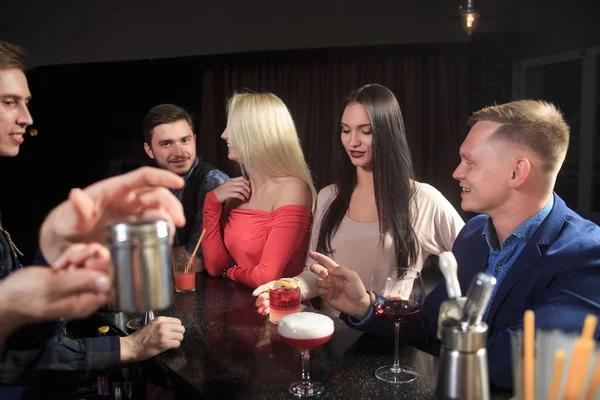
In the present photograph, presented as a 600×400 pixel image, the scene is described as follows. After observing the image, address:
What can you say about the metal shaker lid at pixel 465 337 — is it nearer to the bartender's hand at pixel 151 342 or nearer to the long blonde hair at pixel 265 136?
the bartender's hand at pixel 151 342

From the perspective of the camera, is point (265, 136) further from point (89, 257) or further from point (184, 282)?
point (89, 257)

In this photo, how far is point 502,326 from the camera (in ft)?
5.48

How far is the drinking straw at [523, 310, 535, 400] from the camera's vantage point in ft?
2.56

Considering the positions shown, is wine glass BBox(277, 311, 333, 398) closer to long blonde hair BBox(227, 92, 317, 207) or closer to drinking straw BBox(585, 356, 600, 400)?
A: drinking straw BBox(585, 356, 600, 400)

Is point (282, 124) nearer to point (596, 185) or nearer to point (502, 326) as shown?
point (502, 326)

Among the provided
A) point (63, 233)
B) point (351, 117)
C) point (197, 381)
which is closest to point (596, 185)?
point (351, 117)

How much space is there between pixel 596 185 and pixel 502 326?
4.39 metres

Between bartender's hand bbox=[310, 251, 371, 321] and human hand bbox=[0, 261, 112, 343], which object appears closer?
human hand bbox=[0, 261, 112, 343]

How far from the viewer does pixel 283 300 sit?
6.22 feet

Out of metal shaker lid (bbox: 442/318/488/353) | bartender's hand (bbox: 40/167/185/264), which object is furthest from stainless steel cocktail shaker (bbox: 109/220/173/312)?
metal shaker lid (bbox: 442/318/488/353)

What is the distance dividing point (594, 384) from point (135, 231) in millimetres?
677

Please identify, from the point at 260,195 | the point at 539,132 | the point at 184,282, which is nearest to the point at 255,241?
the point at 260,195

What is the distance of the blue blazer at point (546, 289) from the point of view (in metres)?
1.50

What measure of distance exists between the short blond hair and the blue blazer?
0.50 feet
